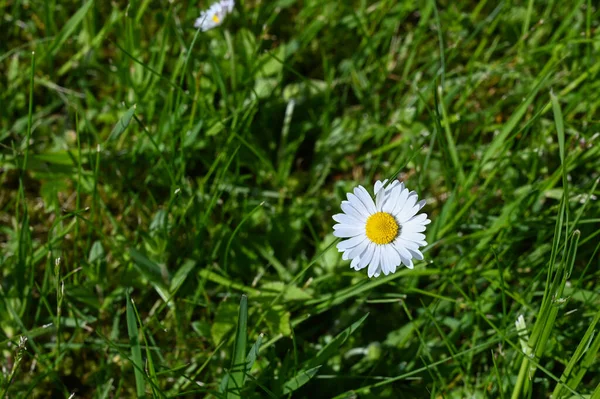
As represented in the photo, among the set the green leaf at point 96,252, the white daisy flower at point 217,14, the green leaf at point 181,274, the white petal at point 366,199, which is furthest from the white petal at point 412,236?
the white daisy flower at point 217,14

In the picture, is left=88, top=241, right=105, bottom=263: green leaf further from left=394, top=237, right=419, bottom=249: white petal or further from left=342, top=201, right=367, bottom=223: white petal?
left=394, top=237, right=419, bottom=249: white petal

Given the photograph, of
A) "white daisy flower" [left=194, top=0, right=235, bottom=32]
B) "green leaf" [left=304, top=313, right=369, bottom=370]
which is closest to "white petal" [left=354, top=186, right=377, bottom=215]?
"green leaf" [left=304, top=313, right=369, bottom=370]

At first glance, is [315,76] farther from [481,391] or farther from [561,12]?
[481,391]

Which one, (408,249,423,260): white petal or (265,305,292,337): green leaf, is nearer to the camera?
(408,249,423,260): white petal

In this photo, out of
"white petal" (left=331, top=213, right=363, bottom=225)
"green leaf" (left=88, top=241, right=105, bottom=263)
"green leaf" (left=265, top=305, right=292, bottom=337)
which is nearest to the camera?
"white petal" (left=331, top=213, right=363, bottom=225)

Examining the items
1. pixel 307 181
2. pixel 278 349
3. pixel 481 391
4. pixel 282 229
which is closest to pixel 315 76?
pixel 307 181

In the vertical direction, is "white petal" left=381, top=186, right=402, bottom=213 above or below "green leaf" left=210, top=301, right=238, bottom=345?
above

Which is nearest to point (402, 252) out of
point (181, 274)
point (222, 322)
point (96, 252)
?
point (222, 322)

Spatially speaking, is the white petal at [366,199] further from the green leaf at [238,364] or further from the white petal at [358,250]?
the green leaf at [238,364]

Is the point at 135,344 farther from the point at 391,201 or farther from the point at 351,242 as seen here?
the point at 391,201
